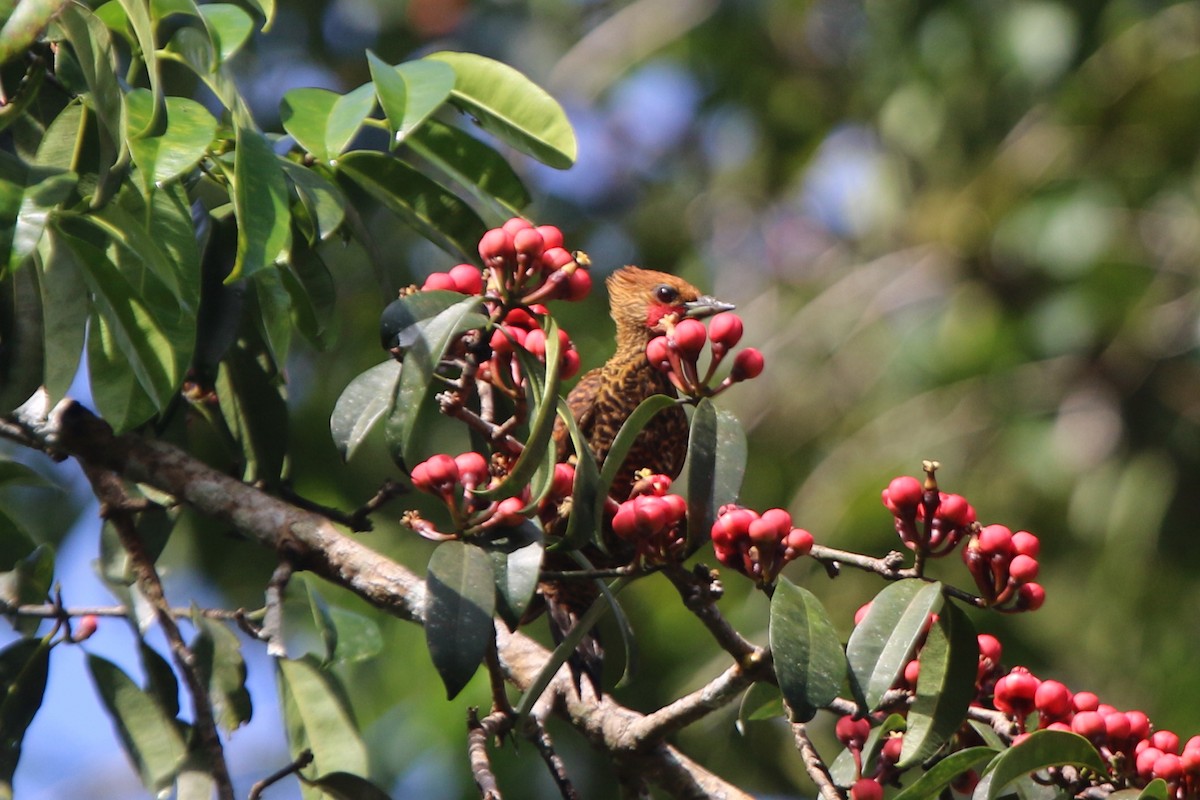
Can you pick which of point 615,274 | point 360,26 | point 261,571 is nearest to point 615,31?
point 360,26

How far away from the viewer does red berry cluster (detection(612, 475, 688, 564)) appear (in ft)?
5.59

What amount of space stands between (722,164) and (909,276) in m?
1.25

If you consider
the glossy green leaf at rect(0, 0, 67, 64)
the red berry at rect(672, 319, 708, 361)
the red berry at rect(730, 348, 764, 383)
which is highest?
the glossy green leaf at rect(0, 0, 67, 64)

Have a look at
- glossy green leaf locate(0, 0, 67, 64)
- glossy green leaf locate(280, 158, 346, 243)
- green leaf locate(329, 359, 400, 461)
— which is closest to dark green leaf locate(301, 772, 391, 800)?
green leaf locate(329, 359, 400, 461)

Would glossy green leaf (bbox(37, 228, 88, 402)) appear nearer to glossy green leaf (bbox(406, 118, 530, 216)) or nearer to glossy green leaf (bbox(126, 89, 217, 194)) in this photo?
glossy green leaf (bbox(126, 89, 217, 194))

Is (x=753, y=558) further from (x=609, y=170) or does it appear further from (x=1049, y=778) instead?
(x=609, y=170)

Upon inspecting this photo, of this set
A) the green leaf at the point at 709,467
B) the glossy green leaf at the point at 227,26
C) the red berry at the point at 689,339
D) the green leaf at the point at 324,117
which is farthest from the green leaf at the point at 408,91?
the green leaf at the point at 709,467

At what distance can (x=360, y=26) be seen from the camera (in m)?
6.43

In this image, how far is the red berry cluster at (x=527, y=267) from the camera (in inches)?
70.5

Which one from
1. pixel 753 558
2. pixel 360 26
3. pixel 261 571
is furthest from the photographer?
pixel 360 26

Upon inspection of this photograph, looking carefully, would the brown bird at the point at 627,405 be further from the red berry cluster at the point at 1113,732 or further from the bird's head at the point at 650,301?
the red berry cluster at the point at 1113,732

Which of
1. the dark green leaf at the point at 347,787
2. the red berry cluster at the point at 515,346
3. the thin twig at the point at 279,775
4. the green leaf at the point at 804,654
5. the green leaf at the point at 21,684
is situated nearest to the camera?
the green leaf at the point at 804,654

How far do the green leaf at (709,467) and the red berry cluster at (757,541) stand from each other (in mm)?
30

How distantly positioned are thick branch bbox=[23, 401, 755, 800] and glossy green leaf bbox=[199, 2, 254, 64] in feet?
2.40
